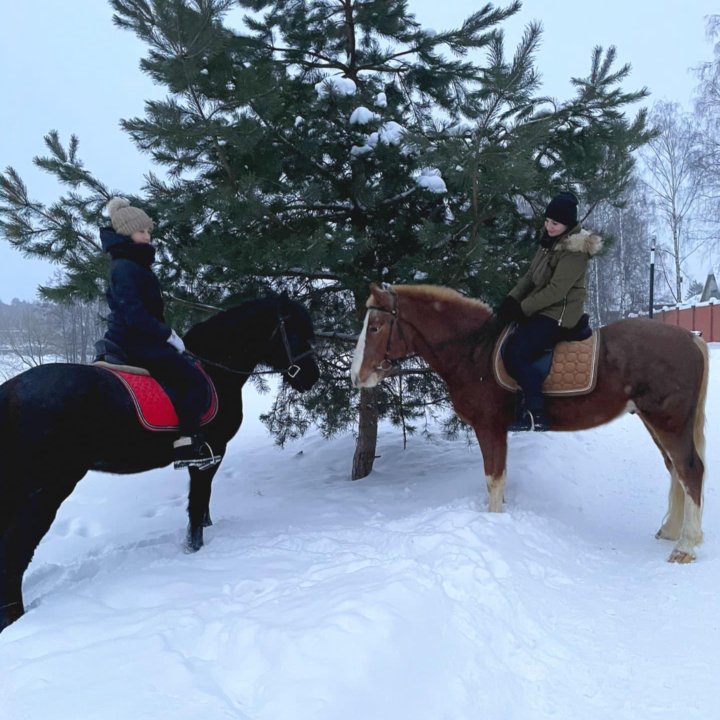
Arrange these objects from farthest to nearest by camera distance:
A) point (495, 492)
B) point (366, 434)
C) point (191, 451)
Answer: point (366, 434) → point (495, 492) → point (191, 451)

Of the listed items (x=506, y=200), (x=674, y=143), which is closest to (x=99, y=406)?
(x=506, y=200)

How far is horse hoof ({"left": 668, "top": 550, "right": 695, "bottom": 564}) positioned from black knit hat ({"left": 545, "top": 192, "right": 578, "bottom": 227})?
8.91 feet

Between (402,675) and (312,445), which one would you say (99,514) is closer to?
(312,445)

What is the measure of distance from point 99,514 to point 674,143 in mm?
31697

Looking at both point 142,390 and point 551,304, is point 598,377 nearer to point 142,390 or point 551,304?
point 551,304

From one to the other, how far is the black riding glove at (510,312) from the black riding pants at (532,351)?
14 centimetres

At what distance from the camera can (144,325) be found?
3996 mm

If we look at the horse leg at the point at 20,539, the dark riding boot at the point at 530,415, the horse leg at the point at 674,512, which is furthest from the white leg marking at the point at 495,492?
the horse leg at the point at 20,539

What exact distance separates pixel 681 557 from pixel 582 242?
255cm

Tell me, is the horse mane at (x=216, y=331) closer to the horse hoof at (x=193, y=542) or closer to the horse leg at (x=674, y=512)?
the horse hoof at (x=193, y=542)

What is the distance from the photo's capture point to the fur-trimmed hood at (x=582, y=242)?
14.4ft

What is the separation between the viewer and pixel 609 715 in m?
2.45

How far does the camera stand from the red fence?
2662 cm

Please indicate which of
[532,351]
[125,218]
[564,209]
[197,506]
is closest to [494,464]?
[532,351]
